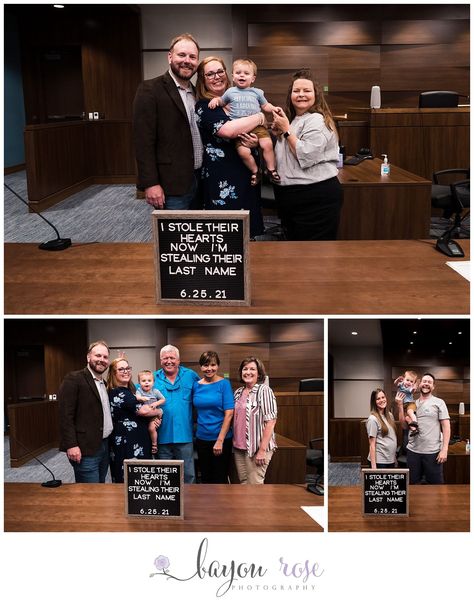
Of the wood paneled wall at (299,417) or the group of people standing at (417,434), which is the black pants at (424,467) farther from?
the wood paneled wall at (299,417)

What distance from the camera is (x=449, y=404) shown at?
7.34 metres

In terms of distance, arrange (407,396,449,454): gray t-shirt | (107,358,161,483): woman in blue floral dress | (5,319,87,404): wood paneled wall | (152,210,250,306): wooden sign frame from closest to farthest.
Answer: (152,210,250,306): wooden sign frame
(107,358,161,483): woman in blue floral dress
(407,396,449,454): gray t-shirt
(5,319,87,404): wood paneled wall

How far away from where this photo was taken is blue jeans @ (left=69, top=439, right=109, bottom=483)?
233 cm

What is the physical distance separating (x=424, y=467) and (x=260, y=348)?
3912 millimetres

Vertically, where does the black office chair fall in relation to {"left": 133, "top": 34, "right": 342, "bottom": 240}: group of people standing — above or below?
below

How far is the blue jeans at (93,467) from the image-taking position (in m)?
2.33

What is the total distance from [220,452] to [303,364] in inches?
183

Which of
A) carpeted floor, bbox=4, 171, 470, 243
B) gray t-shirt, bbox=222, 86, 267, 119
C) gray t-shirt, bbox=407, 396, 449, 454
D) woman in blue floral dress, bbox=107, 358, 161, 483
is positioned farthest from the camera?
carpeted floor, bbox=4, 171, 470, 243

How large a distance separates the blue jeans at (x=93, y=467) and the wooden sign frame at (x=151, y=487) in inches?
15.0

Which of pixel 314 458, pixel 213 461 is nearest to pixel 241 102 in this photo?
pixel 213 461

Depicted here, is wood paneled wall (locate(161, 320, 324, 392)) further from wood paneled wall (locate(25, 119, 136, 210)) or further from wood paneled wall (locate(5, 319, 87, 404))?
wood paneled wall (locate(25, 119, 136, 210))

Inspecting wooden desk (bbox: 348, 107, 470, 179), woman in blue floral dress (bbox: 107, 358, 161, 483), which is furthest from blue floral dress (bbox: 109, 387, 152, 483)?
wooden desk (bbox: 348, 107, 470, 179)

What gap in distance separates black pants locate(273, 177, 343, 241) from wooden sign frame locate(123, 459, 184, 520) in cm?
116
